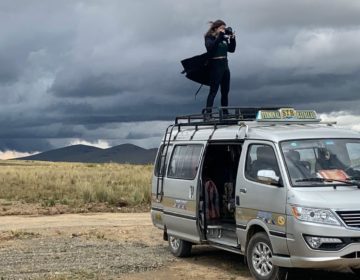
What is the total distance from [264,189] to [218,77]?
16.4ft

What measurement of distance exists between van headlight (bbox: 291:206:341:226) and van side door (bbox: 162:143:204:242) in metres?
3.17

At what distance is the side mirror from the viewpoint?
358 inches

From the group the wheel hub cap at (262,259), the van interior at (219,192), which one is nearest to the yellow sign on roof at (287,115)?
the van interior at (219,192)

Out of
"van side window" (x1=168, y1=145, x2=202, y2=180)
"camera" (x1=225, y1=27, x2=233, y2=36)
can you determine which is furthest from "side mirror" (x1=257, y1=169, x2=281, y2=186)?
"camera" (x1=225, y1=27, x2=233, y2=36)

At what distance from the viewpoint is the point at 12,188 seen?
34281mm

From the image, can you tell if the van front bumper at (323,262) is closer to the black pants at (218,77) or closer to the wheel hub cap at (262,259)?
the wheel hub cap at (262,259)

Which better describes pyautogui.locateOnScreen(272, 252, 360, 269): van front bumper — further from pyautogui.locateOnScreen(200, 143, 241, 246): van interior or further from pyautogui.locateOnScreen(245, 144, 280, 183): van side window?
pyautogui.locateOnScreen(200, 143, 241, 246): van interior

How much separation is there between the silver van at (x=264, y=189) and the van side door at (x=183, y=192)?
0.02 metres

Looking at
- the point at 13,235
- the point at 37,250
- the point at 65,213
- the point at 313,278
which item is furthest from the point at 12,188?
the point at 313,278

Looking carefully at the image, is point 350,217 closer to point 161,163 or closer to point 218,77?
point 161,163

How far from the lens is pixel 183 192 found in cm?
1184

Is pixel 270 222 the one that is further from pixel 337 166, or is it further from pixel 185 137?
pixel 185 137

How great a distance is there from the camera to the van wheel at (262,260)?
9117 millimetres

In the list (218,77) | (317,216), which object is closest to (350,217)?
(317,216)
